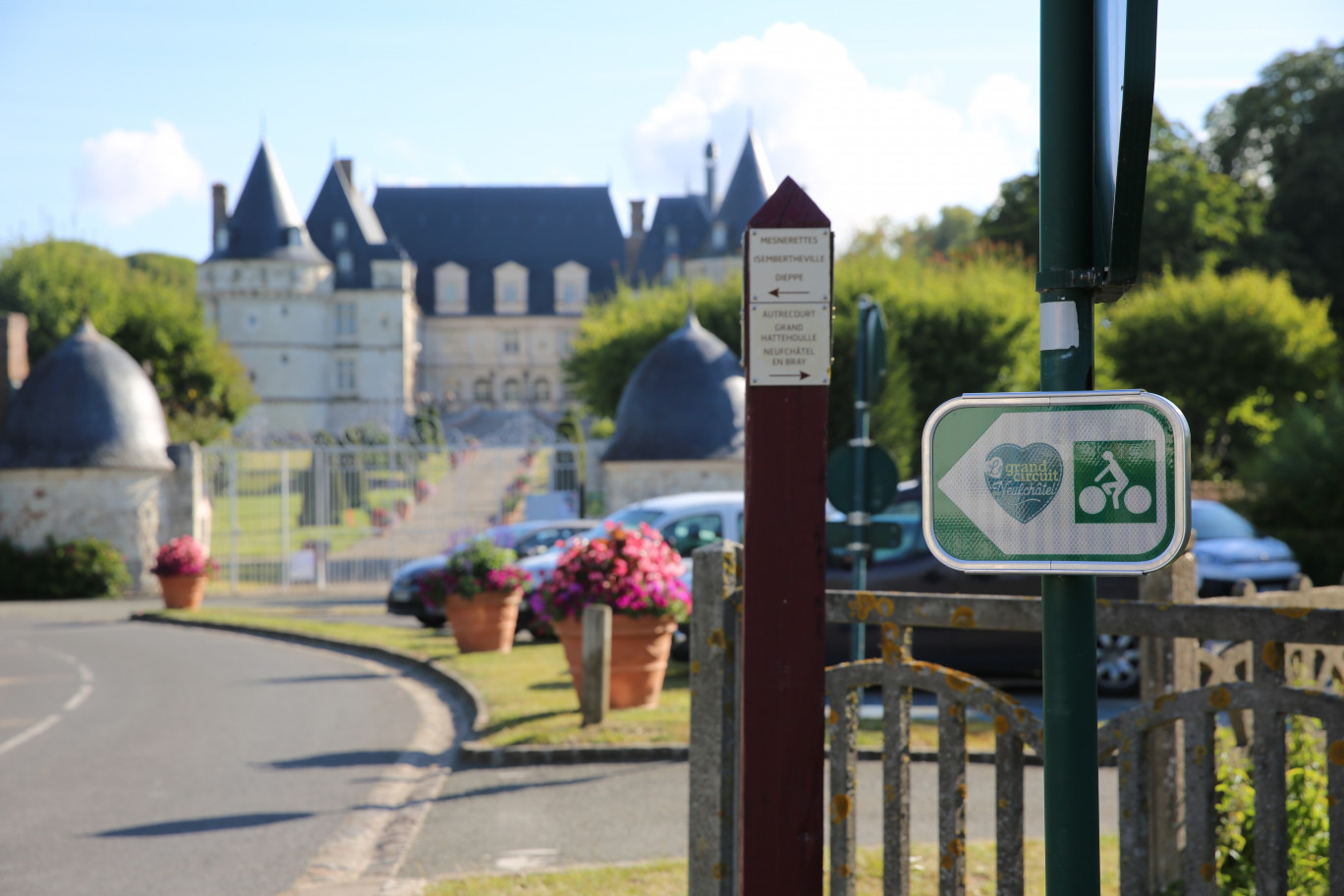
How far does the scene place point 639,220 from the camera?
78875 millimetres

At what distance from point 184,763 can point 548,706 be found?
2.63m

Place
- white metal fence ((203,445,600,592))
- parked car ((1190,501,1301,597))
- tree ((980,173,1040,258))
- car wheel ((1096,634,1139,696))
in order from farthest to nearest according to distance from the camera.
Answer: tree ((980,173,1040,258)), white metal fence ((203,445,600,592)), parked car ((1190,501,1301,597)), car wheel ((1096,634,1139,696))

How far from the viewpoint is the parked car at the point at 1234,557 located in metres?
12.1

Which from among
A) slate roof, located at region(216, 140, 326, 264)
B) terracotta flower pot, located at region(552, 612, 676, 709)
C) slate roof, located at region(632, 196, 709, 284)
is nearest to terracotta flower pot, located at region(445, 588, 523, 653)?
terracotta flower pot, located at region(552, 612, 676, 709)

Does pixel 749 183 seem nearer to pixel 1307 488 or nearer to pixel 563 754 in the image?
pixel 1307 488

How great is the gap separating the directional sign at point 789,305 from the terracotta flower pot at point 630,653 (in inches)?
272

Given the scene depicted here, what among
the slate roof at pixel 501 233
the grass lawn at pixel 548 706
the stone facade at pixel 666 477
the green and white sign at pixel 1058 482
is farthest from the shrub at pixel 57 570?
the slate roof at pixel 501 233

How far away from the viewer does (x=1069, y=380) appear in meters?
1.94

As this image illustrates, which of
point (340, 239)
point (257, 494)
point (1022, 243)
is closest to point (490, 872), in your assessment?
point (257, 494)

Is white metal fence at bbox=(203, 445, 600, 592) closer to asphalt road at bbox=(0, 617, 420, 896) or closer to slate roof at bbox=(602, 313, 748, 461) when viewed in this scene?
slate roof at bbox=(602, 313, 748, 461)

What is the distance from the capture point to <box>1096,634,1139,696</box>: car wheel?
9820 millimetres

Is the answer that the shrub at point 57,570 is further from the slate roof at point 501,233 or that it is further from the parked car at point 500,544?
the slate roof at point 501,233

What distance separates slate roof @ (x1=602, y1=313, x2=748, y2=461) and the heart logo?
2126cm

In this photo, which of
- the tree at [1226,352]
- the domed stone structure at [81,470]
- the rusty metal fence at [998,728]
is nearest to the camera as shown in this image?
the rusty metal fence at [998,728]
